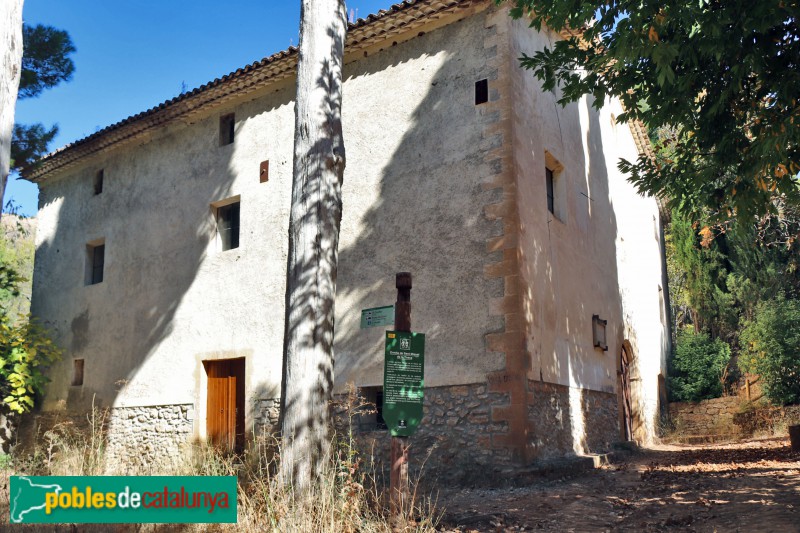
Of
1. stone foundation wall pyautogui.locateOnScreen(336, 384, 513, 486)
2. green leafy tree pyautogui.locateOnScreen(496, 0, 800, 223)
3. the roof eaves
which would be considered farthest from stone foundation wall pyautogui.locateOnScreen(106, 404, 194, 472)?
green leafy tree pyautogui.locateOnScreen(496, 0, 800, 223)

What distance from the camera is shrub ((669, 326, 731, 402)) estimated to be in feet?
58.0

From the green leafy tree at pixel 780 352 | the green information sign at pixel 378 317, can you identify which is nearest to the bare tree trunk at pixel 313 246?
the green information sign at pixel 378 317

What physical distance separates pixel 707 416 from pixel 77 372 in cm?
1429

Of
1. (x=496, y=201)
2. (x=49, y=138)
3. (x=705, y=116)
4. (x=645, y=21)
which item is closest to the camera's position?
(x=645, y=21)

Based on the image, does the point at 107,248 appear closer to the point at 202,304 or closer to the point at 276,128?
the point at 202,304

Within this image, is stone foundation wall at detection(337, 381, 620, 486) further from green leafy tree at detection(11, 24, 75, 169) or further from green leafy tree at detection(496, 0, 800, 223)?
green leafy tree at detection(11, 24, 75, 169)

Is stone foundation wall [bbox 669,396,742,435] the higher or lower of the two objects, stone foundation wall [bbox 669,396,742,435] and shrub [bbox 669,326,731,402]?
the lower

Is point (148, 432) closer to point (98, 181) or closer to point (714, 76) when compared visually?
point (98, 181)

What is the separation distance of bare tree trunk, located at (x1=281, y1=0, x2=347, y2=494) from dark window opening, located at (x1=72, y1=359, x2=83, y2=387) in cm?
944

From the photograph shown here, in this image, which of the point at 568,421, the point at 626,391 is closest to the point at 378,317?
the point at 568,421

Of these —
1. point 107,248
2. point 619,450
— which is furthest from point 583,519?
point 107,248

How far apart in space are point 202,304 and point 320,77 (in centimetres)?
629

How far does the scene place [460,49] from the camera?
10.2m

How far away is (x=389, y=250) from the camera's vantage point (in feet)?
33.5
